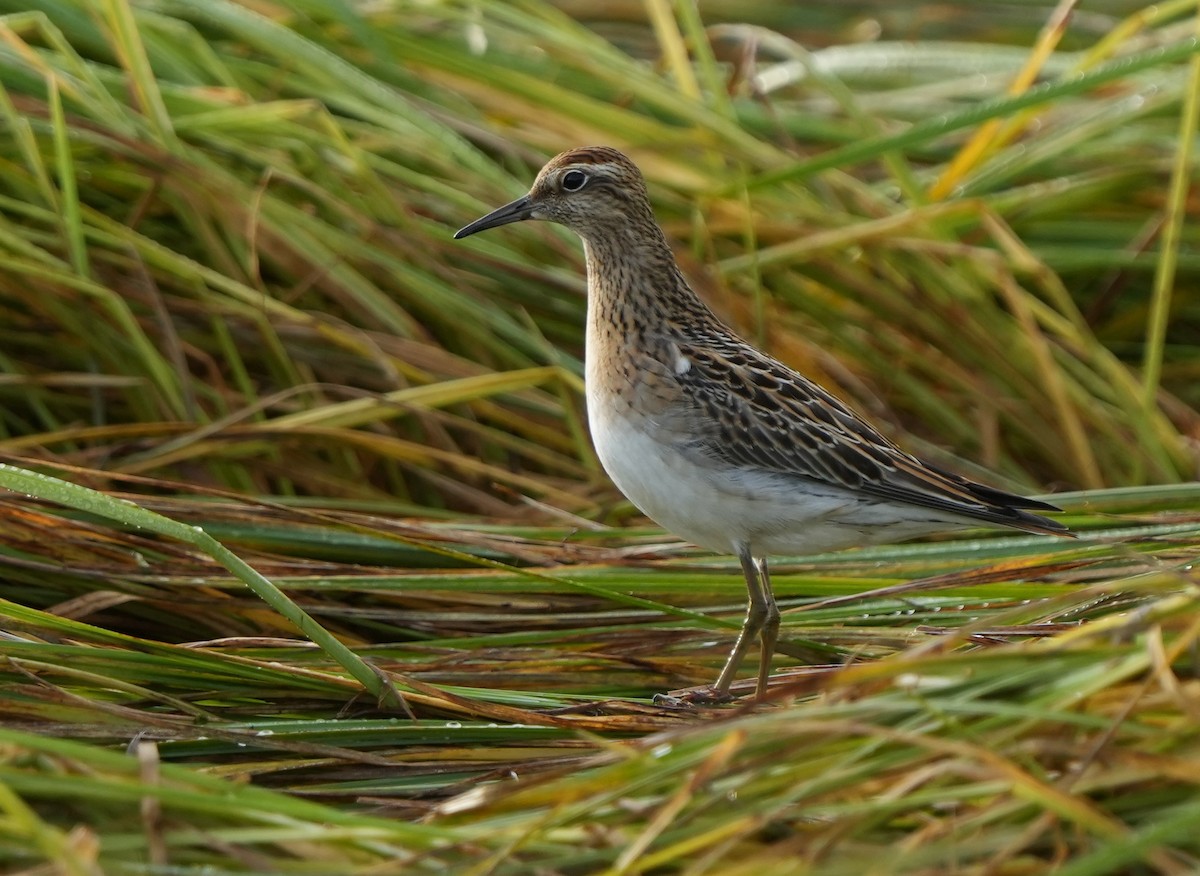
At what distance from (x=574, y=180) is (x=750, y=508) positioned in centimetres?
153

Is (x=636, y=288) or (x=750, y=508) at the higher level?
(x=636, y=288)

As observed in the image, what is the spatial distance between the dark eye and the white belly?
1192mm

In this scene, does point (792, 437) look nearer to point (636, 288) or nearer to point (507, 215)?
point (636, 288)

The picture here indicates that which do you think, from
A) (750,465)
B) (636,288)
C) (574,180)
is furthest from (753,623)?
(574,180)

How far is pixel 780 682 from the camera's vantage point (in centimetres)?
533

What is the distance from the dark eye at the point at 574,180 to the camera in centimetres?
634

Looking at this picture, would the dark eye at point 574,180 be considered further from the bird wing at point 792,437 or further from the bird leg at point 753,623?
the bird leg at point 753,623

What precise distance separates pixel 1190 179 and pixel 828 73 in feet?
7.25

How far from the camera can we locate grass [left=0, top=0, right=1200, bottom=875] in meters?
3.79

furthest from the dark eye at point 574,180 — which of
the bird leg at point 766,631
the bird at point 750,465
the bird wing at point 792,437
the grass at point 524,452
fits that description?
the bird leg at point 766,631

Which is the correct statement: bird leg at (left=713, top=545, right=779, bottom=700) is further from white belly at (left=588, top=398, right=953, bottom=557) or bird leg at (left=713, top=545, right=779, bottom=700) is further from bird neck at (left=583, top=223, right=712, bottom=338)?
bird neck at (left=583, top=223, right=712, bottom=338)

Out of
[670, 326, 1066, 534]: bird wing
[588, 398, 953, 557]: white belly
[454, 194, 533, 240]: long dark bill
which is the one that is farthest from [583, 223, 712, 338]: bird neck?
[588, 398, 953, 557]: white belly

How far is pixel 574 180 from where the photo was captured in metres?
6.36

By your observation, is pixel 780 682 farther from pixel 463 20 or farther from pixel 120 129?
pixel 463 20
